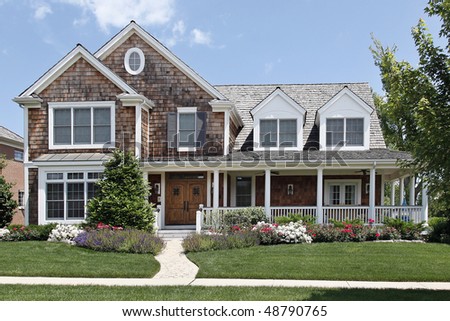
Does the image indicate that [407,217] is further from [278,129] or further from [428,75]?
[428,75]

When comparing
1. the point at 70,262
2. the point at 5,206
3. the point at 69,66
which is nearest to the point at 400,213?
the point at 70,262

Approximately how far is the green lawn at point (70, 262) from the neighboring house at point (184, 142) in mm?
4605

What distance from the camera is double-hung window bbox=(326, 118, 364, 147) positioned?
20344 millimetres

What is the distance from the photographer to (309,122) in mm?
22328

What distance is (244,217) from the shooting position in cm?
1741

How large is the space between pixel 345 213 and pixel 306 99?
7835 mm

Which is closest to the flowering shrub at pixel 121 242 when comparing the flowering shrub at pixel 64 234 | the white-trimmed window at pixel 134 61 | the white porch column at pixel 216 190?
the flowering shrub at pixel 64 234

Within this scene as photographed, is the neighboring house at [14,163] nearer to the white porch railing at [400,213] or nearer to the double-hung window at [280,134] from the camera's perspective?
the double-hung window at [280,134]

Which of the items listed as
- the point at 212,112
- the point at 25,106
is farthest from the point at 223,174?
the point at 25,106

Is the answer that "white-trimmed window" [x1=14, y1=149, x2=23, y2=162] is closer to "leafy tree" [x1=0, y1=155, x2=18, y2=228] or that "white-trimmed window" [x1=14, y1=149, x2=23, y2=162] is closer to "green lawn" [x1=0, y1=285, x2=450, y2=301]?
"leafy tree" [x1=0, y1=155, x2=18, y2=228]

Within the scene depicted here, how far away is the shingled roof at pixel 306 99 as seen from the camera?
21375 mm

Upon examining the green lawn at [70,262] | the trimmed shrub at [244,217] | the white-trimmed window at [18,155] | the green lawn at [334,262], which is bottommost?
the green lawn at [70,262]

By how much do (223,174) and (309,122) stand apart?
593cm

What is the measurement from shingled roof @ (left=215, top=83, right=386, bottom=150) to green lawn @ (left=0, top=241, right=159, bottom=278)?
10159 millimetres
